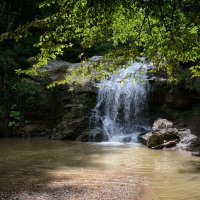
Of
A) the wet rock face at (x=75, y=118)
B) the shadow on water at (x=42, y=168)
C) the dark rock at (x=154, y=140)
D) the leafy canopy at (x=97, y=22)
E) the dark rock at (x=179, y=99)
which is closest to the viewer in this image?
the leafy canopy at (x=97, y=22)

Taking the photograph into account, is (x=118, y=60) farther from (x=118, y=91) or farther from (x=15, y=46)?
(x=15, y=46)

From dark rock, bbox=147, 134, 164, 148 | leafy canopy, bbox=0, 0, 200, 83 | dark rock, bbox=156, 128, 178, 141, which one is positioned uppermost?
leafy canopy, bbox=0, 0, 200, 83

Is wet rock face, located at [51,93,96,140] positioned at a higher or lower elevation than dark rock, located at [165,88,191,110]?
lower

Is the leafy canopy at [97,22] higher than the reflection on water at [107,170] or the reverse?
higher

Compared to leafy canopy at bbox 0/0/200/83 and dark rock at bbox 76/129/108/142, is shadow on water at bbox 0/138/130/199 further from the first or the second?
dark rock at bbox 76/129/108/142

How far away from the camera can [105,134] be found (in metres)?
15.6

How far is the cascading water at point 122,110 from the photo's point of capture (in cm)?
1609

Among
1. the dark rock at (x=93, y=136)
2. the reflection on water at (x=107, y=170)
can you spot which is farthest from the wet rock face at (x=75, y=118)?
the reflection on water at (x=107, y=170)

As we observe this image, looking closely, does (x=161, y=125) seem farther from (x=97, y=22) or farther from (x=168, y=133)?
(x=97, y=22)

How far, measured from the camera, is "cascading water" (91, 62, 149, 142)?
52.8 ft

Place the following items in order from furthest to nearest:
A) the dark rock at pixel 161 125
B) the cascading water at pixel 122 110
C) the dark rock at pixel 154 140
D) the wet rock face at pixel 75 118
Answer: the cascading water at pixel 122 110 < the wet rock face at pixel 75 118 < the dark rock at pixel 161 125 < the dark rock at pixel 154 140

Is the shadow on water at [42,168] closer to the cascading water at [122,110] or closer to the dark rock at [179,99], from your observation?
the cascading water at [122,110]

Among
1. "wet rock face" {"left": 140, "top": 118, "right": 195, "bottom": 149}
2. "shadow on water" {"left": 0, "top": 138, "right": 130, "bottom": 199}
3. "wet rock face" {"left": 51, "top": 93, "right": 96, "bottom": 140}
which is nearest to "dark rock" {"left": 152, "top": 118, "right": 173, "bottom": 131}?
"wet rock face" {"left": 140, "top": 118, "right": 195, "bottom": 149}

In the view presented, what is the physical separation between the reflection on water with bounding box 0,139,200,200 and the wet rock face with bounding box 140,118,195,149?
1148 millimetres
